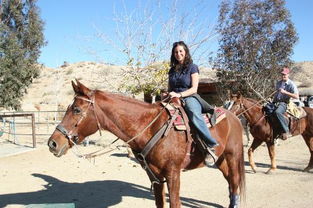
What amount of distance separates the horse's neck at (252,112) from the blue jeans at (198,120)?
186 inches

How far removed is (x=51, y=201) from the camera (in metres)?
6.04

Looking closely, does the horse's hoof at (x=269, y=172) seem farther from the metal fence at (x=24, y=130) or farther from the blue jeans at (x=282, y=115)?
the metal fence at (x=24, y=130)

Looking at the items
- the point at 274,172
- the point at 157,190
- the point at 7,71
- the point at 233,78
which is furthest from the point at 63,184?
the point at 233,78

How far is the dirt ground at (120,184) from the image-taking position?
19.7 ft

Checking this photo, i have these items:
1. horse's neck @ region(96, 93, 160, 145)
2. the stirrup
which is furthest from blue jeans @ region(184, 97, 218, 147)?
horse's neck @ region(96, 93, 160, 145)

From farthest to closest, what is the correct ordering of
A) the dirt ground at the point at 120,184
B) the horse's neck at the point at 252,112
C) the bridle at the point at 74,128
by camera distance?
the horse's neck at the point at 252,112, the dirt ground at the point at 120,184, the bridle at the point at 74,128

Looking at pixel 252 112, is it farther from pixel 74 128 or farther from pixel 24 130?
pixel 24 130

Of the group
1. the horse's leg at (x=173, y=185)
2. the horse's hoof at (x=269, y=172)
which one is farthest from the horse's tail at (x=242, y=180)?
the horse's hoof at (x=269, y=172)

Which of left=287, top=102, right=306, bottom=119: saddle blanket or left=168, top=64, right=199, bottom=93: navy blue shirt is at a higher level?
left=168, top=64, right=199, bottom=93: navy blue shirt

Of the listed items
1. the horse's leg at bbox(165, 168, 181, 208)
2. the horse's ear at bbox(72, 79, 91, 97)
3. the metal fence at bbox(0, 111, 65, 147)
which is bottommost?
the metal fence at bbox(0, 111, 65, 147)

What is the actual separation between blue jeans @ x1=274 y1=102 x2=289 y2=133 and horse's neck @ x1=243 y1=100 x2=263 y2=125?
42 cm

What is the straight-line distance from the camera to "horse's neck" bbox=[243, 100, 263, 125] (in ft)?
28.1

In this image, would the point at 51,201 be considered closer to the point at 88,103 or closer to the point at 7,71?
the point at 88,103

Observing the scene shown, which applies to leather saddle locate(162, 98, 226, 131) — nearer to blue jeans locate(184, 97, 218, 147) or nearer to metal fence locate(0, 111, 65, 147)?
blue jeans locate(184, 97, 218, 147)
